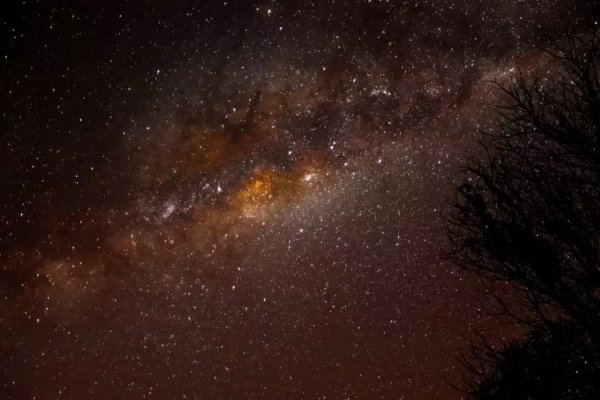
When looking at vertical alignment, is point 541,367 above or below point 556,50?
below

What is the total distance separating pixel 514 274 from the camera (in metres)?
6.09

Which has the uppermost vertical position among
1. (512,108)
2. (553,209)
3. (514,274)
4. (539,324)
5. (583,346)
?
(512,108)

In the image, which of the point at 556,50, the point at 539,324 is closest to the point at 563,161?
the point at 556,50

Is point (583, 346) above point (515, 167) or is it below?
below

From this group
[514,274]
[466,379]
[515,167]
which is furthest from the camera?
[466,379]

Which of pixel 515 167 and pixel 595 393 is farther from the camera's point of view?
pixel 515 167

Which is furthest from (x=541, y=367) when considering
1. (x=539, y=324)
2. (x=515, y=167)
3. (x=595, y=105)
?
(x=595, y=105)

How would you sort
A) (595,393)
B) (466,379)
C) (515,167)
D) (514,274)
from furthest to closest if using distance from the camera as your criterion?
(466,379) < (515,167) < (514,274) < (595,393)

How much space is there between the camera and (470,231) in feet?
22.2

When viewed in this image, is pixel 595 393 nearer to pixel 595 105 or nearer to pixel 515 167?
pixel 515 167

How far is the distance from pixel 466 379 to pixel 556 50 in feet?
18.1

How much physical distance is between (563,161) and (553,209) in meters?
0.60

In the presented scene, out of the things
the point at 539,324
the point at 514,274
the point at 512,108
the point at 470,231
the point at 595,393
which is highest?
the point at 512,108

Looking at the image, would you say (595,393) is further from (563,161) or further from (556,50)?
(556,50)
